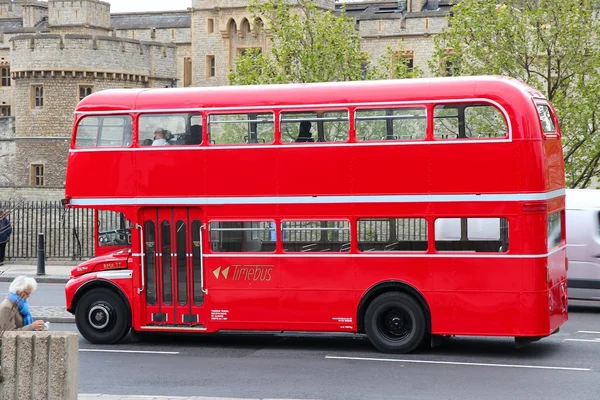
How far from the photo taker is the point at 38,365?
35.4 feet

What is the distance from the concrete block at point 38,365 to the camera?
1073 centimetres

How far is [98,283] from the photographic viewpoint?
17.2 meters

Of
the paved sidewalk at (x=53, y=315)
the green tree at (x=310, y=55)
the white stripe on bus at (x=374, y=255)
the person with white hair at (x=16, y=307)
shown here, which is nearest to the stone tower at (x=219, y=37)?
the green tree at (x=310, y=55)

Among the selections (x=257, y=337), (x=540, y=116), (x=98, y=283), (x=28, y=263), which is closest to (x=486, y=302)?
(x=540, y=116)

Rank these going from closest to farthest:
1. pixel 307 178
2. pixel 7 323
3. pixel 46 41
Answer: pixel 7 323 < pixel 307 178 < pixel 46 41

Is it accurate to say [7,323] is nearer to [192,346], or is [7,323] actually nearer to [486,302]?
[192,346]

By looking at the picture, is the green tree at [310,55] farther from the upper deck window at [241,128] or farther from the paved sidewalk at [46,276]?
the upper deck window at [241,128]

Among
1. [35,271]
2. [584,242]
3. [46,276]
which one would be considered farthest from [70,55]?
[584,242]

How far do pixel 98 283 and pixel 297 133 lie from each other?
3838mm

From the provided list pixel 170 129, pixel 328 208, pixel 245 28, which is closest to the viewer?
pixel 328 208

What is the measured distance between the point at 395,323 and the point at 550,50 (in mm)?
18601

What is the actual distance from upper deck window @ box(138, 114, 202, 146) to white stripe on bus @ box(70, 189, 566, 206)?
823mm

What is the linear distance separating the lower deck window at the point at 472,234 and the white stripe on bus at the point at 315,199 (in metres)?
0.33

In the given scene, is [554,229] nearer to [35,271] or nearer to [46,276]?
[46,276]
